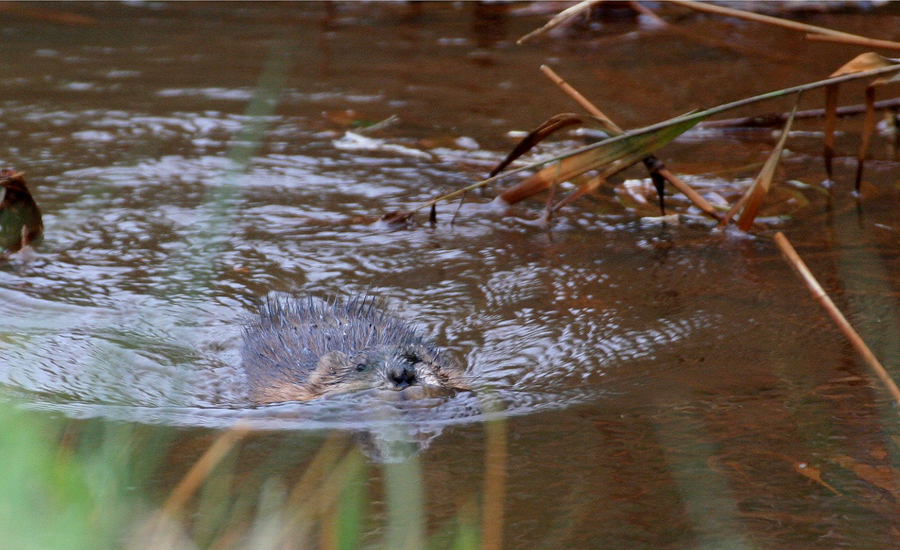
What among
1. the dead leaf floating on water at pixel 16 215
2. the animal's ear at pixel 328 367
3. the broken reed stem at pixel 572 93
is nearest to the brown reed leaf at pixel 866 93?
the broken reed stem at pixel 572 93

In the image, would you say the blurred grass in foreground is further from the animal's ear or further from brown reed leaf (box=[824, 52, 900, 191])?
brown reed leaf (box=[824, 52, 900, 191])

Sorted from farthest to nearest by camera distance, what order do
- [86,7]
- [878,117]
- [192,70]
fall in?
[86,7] < [192,70] < [878,117]

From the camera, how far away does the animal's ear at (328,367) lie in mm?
3418

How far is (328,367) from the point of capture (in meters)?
3.46

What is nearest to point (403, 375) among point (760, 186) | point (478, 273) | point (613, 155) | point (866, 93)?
point (478, 273)

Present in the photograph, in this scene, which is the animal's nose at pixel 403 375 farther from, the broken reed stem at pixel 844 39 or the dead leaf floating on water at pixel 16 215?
the dead leaf floating on water at pixel 16 215

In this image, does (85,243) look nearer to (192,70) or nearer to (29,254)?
(29,254)

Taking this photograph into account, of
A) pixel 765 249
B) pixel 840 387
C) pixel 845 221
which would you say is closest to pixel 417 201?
pixel 765 249

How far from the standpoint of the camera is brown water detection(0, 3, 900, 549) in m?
2.67

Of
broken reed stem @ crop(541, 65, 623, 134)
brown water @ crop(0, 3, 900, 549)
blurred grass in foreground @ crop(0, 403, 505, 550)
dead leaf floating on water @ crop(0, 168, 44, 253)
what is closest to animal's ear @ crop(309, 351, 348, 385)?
brown water @ crop(0, 3, 900, 549)

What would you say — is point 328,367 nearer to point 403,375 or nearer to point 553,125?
point 403,375

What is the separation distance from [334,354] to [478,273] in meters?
1.28

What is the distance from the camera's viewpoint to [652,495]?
8.34 ft

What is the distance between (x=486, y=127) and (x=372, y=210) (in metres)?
1.60
